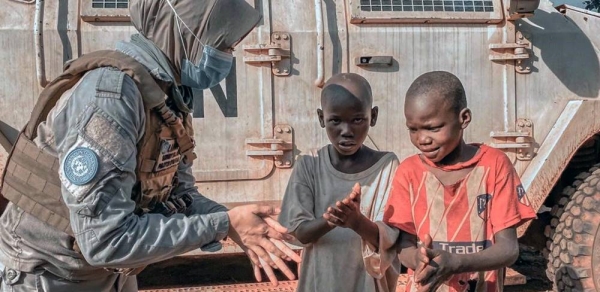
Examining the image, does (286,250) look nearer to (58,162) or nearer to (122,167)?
(122,167)

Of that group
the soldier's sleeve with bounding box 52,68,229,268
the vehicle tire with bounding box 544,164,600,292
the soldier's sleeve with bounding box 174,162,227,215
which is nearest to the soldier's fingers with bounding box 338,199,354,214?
the soldier's sleeve with bounding box 52,68,229,268

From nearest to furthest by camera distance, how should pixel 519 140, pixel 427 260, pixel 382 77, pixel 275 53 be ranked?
1. pixel 427 260
2. pixel 275 53
3. pixel 382 77
4. pixel 519 140

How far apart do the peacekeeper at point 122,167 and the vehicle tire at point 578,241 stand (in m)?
3.00

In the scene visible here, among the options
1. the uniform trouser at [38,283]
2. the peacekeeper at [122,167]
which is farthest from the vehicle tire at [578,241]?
the uniform trouser at [38,283]

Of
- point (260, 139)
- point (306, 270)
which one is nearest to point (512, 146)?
point (260, 139)

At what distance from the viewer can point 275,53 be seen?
154 inches

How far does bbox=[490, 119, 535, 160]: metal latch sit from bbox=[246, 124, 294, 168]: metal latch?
1323 millimetres

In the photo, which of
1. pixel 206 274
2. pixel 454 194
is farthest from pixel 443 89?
pixel 206 274

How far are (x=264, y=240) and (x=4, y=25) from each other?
2.91 meters

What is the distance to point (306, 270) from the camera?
234 centimetres

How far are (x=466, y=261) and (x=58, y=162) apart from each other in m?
1.11

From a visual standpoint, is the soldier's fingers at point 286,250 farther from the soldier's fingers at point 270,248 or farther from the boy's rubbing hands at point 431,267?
the boy's rubbing hands at point 431,267

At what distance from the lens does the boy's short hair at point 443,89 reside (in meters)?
1.85

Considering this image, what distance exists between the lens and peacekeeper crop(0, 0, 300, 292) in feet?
4.91
